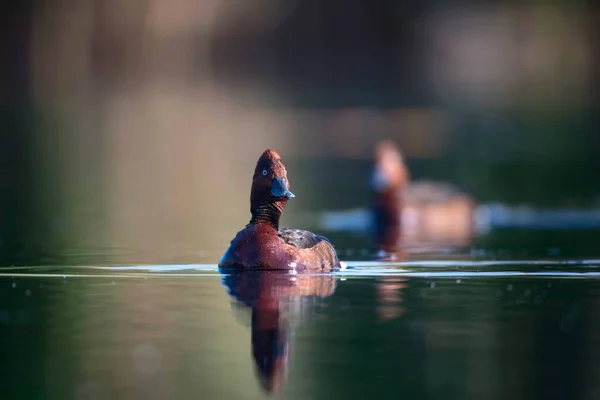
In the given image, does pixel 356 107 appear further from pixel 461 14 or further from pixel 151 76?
pixel 151 76

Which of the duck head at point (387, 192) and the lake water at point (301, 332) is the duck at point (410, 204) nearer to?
the duck head at point (387, 192)

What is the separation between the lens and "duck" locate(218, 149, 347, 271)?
11.7 metres

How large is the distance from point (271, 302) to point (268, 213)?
2.12m

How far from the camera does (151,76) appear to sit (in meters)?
56.8

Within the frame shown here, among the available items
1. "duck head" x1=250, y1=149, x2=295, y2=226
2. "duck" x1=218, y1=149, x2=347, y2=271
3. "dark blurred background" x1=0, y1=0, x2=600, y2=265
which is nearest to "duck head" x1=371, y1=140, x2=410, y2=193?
"dark blurred background" x1=0, y1=0, x2=600, y2=265

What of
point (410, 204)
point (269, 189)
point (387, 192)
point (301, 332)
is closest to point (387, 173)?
point (387, 192)

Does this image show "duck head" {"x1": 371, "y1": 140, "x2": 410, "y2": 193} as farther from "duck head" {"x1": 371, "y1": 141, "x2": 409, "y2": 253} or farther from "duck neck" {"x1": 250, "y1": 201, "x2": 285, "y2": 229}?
"duck neck" {"x1": 250, "y1": 201, "x2": 285, "y2": 229}

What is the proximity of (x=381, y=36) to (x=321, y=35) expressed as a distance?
85.2 inches

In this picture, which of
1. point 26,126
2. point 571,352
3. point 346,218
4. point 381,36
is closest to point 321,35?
point 381,36

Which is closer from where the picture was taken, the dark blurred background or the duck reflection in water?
the duck reflection in water

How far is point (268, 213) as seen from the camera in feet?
39.7

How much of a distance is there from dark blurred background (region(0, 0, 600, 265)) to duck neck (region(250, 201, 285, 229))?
3822 millimetres

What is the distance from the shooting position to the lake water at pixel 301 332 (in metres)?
7.43

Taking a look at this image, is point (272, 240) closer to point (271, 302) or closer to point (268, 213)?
point (268, 213)
